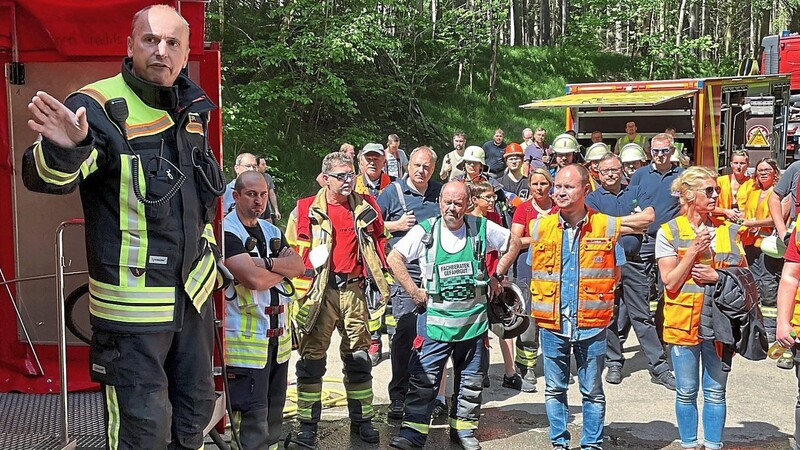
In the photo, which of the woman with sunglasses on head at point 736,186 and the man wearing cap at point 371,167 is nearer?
the man wearing cap at point 371,167

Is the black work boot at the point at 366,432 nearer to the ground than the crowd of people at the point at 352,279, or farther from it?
nearer to the ground

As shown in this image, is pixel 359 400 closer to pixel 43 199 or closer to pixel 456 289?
pixel 456 289

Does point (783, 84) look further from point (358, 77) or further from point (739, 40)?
point (739, 40)

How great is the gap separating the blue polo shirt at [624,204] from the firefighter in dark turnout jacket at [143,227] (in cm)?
518

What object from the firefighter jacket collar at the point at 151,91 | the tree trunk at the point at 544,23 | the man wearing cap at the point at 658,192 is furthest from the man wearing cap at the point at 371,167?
the tree trunk at the point at 544,23

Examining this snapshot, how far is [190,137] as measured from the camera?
322cm

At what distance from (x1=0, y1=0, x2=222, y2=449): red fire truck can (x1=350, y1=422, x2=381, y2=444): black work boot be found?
1.86m

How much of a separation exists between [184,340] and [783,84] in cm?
1278

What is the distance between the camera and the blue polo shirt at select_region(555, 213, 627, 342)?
540 centimetres

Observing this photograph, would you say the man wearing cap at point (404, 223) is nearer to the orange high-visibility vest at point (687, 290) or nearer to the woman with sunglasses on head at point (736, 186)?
the orange high-visibility vest at point (687, 290)

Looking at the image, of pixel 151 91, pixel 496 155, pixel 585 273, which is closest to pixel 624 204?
pixel 585 273

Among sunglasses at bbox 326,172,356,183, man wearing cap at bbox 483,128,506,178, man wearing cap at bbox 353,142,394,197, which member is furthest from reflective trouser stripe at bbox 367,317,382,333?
man wearing cap at bbox 483,128,506,178

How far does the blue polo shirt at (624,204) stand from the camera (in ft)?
25.0

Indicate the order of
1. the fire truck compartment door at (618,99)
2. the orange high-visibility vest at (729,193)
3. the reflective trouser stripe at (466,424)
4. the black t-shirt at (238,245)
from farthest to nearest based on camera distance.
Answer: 1. the fire truck compartment door at (618,99)
2. the orange high-visibility vest at (729,193)
3. the reflective trouser stripe at (466,424)
4. the black t-shirt at (238,245)
